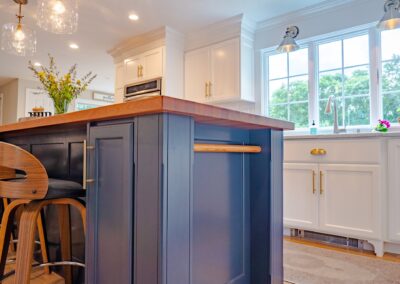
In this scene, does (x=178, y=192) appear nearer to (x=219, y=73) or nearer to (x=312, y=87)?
(x=312, y=87)

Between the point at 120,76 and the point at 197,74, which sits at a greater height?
the point at 120,76

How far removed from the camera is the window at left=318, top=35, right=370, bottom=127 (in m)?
2.92

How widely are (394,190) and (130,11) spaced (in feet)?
10.4

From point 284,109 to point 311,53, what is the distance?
0.69m

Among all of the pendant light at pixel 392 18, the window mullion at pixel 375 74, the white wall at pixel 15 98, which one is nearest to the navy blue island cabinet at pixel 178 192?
the pendant light at pixel 392 18

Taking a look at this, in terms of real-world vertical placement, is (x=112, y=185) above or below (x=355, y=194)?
above

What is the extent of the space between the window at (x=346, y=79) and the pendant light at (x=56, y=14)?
2.53 metres

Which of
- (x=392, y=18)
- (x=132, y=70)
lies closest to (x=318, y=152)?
(x=392, y=18)

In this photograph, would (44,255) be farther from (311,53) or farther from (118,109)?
(311,53)

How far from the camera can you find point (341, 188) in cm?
246

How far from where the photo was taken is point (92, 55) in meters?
4.86

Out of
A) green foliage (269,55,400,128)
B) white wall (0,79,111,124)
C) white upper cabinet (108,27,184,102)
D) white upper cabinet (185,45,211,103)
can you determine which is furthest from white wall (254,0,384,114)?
white wall (0,79,111,124)

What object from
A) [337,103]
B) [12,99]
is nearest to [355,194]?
[337,103]

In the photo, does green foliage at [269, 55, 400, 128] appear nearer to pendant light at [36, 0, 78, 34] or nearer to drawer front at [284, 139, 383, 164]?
drawer front at [284, 139, 383, 164]
